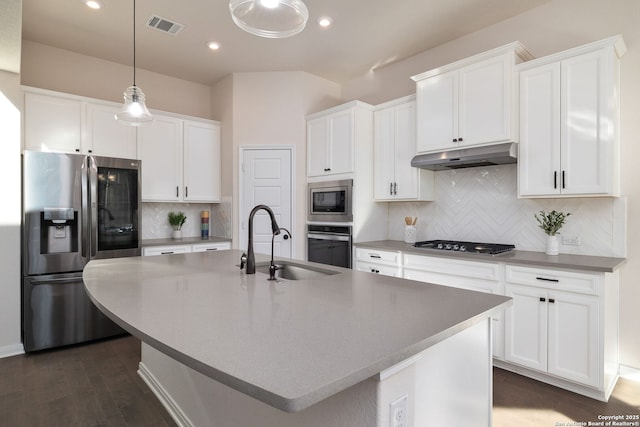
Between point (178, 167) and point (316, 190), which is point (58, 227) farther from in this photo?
point (316, 190)

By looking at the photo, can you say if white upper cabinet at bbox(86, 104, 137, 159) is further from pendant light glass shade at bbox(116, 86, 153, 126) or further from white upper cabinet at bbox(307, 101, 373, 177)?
white upper cabinet at bbox(307, 101, 373, 177)

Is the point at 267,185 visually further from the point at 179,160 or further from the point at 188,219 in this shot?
the point at 188,219

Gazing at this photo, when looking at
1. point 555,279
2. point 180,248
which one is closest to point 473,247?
point 555,279

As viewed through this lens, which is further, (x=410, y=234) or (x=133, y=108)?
(x=410, y=234)

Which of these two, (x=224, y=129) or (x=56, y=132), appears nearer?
(x=56, y=132)

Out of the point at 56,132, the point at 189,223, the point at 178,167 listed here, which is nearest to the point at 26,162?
the point at 56,132

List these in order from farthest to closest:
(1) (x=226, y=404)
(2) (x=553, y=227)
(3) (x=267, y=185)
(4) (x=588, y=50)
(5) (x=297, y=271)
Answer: (3) (x=267, y=185) < (2) (x=553, y=227) < (4) (x=588, y=50) < (5) (x=297, y=271) < (1) (x=226, y=404)

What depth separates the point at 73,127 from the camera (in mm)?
3568

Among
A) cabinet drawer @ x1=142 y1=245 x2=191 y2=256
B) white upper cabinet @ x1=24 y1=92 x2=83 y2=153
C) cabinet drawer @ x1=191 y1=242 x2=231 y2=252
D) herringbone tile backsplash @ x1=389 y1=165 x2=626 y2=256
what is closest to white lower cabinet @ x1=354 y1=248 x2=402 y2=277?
herringbone tile backsplash @ x1=389 y1=165 x2=626 y2=256

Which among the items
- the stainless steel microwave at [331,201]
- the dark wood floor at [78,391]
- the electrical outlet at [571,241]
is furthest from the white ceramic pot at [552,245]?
the dark wood floor at [78,391]

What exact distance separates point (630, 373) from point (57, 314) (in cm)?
484

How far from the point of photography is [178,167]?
430cm

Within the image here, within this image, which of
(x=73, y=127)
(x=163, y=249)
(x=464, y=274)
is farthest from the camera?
(x=163, y=249)

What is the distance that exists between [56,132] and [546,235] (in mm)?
4717
